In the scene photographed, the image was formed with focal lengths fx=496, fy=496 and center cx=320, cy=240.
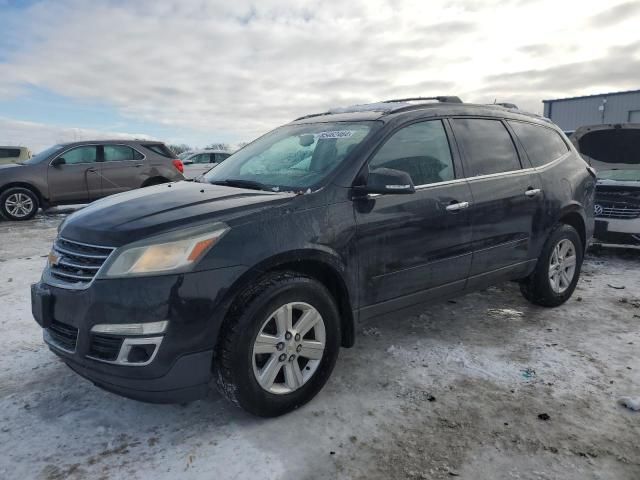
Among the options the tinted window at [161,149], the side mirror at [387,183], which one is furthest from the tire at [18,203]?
the side mirror at [387,183]

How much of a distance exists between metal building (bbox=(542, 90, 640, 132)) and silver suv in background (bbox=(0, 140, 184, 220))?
25.9 metres

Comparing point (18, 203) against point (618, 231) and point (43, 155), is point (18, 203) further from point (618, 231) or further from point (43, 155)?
point (618, 231)

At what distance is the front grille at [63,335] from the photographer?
252 centimetres

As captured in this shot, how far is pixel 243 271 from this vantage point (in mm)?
2479

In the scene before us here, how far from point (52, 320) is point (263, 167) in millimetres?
1673

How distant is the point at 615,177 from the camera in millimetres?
7000

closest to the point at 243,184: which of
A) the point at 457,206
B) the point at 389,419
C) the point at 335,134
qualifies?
the point at 335,134

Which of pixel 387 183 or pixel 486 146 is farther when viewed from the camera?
pixel 486 146

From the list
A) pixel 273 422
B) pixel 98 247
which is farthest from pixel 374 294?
pixel 98 247

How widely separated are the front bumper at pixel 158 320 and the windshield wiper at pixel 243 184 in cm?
83

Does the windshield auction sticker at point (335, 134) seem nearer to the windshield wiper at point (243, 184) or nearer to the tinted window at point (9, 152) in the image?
the windshield wiper at point (243, 184)

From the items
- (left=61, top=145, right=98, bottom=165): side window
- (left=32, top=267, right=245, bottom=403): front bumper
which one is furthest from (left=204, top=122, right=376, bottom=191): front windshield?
(left=61, top=145, right=98, bottom=165): side window

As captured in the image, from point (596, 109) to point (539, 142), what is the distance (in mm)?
31624

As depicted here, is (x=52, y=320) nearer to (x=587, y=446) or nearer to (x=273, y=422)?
(x=273, y=422)
